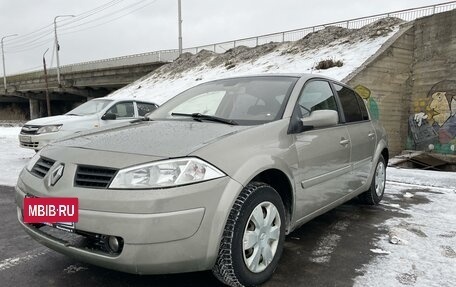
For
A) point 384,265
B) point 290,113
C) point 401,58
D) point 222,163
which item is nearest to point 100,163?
point 222,163

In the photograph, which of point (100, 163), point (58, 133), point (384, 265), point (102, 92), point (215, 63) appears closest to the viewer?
point (100, 163)

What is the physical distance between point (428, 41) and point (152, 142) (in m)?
15.1

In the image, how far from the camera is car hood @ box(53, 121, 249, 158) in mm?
2508

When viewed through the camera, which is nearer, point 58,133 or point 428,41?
point 58,133

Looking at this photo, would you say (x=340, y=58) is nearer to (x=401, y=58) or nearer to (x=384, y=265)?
(x=401, y=58)

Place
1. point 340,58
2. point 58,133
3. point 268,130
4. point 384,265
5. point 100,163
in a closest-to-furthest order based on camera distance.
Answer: point 100,163 → point 268,130 → point 384,265 → point 58,133 → point 340,58

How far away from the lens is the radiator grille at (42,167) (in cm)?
271

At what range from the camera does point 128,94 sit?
2762 cm

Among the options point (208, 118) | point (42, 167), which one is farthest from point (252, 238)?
point (42, 167)

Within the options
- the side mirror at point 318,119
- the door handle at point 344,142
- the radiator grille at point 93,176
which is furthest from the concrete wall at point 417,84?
the radiator grille at point 93,176

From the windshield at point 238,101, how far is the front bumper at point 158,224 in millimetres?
974

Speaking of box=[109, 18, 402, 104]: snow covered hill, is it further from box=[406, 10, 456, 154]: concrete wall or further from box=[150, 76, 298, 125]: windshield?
box=[150, 76, 298, 125]: windshield

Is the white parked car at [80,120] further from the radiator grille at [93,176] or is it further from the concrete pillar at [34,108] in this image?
the concrete pillar at [34,108]

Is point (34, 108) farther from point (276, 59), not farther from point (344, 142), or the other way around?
point (344, 142)
